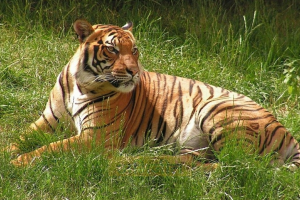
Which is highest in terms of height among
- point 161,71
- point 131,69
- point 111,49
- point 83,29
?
point 83,29

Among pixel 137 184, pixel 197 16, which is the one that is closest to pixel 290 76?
pixel 137 184

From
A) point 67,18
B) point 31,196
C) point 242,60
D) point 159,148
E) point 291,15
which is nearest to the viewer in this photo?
point 31,196

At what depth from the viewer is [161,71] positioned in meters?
6.50

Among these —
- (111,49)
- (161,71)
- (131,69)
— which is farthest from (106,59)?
(161,71)

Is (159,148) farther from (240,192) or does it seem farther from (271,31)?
(271,31)

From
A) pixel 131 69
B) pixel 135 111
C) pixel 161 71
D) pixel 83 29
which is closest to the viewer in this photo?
pixel 131 69

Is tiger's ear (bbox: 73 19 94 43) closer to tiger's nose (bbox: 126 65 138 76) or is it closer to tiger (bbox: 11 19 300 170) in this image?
tiger (bbox: 11 19 300 170)

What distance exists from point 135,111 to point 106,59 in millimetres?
546

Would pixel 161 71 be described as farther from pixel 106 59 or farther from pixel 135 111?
pixel 106 59

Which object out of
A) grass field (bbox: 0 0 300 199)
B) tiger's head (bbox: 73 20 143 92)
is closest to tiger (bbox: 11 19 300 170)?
tiger's head (bbox: 73 20 143 92)

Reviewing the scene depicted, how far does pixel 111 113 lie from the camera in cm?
518

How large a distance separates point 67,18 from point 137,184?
349 centimetres

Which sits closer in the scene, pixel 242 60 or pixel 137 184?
pixel 137 184

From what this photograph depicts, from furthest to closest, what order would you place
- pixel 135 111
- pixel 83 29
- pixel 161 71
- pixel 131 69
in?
pixel 161 71 < pixel 135 111 < pixel 83 29 < pixel 131 69
